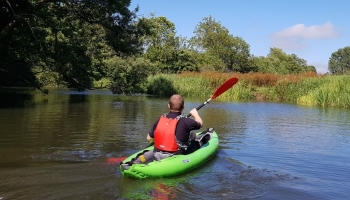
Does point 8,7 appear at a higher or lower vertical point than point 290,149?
higher

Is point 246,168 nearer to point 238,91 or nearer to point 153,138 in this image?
point 153,138

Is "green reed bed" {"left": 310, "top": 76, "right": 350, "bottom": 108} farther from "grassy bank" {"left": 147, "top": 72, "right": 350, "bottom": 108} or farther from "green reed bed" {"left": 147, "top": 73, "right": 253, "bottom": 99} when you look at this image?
"green reed bed" {"left": 147, "top": 73, "right": 253, "bottom": 99}

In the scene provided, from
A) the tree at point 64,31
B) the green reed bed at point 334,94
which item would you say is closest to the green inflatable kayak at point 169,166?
the tree at point 64,31

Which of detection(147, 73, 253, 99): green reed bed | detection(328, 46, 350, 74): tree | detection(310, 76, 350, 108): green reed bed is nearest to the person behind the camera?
detection(310, 76, 350, 108): green reed bed

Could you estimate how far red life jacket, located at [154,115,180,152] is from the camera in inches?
204

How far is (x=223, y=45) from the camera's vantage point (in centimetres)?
5112

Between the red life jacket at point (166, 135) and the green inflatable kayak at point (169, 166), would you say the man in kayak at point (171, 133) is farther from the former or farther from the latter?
the green inflatable kayak at point (169, 166)

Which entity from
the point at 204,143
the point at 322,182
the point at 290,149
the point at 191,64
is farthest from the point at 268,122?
the point at 191,64

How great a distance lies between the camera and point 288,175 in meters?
5.55

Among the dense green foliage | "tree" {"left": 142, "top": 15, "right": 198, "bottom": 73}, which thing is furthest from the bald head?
"tree" {"left": 142, "top": 15, "right": 198, "bottom": 73}

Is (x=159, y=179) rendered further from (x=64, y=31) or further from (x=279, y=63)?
(x=279, y=63)

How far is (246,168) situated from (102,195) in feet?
8.21

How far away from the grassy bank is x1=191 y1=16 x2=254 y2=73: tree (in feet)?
78.1

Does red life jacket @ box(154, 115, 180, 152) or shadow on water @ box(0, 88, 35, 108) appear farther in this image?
shadow on water @ box(0, 88, 35, 108)
